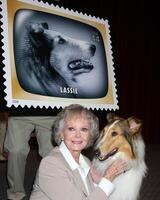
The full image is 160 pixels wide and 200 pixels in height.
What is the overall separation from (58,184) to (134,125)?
3.77 feet

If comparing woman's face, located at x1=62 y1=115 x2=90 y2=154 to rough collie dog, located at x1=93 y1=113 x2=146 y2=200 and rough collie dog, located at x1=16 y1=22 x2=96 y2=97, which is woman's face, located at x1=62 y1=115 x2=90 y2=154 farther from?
rough collie dog, located at x1=93 y1=113 x2=146 y2=200

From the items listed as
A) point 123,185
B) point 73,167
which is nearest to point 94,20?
point 73,167

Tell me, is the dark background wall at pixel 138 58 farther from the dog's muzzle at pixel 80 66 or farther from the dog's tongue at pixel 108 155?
the dog's muzzle at pixel 80 66

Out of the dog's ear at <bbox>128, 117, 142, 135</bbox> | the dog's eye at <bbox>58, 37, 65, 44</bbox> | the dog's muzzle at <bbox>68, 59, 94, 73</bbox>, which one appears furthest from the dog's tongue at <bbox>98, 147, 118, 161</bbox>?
the dog's eye at <bbox>58, 37, 65, 44</bbox>

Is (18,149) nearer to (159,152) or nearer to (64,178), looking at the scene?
(64,178)

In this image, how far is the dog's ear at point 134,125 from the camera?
2.77m

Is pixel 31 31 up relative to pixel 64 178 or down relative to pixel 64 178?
up

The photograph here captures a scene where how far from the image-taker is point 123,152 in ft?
9.15

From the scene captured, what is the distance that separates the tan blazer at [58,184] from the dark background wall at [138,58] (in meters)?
5.28

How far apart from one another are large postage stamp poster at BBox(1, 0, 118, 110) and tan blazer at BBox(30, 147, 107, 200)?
0.36 meters

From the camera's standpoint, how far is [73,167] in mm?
1927

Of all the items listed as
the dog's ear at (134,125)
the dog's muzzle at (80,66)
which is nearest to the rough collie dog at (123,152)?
the dog's ear at (134,125)

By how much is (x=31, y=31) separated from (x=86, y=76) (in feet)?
1.44

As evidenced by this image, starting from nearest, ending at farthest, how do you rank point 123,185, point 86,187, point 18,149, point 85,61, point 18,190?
1. point 86,187
2. point 85,61
3. point 123,185
4. point 18,149
5. point 18,190
